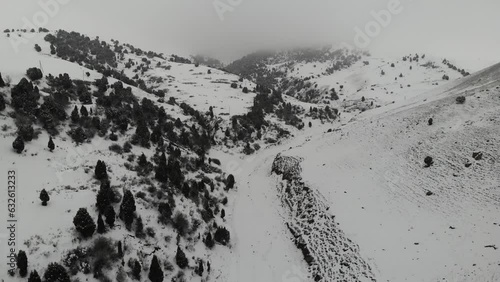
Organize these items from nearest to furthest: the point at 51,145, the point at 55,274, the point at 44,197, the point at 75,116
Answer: the point at 55,274, the point at 44,197, the point at 51,145, the point at 75,116

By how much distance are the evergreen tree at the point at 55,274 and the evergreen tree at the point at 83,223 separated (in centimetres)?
363

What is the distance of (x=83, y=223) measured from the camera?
24094 mm

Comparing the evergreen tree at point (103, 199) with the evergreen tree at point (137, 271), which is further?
the evergreen tree at point (103, 199)

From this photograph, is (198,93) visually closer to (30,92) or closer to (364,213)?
(30,92)

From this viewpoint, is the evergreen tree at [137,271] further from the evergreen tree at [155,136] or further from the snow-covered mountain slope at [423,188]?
the evergreen tree at [155,136]

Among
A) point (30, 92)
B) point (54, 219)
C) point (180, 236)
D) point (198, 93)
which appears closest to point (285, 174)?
point (180, 236)

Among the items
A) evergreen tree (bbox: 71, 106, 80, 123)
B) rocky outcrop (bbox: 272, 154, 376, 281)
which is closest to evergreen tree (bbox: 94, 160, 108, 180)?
evergreen tree (bbox: 71, 106, 80, 123)

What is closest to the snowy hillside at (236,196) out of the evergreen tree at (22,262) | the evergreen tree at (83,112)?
the evergreen tree at (22,262)

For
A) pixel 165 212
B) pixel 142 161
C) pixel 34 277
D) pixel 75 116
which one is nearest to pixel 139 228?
pixel 165 212

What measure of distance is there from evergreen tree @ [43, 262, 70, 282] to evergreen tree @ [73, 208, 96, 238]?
3633mm

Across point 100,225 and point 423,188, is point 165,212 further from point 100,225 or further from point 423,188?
point 423,188

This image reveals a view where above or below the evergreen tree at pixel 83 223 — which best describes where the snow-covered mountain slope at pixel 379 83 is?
above

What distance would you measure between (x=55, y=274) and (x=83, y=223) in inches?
176

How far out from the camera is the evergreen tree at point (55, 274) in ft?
66.0
